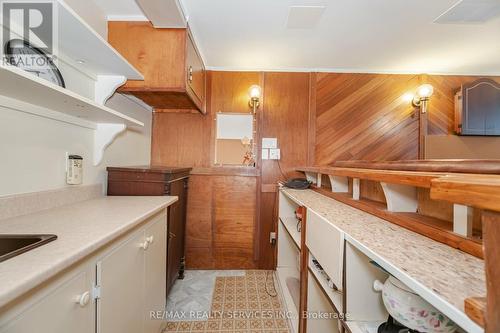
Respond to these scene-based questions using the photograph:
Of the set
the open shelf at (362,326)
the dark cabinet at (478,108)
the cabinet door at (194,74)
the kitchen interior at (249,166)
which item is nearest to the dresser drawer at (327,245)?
the kitchen interior at (249,166)

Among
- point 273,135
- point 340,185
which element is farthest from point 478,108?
point 273,135

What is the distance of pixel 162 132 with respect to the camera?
2.47 m

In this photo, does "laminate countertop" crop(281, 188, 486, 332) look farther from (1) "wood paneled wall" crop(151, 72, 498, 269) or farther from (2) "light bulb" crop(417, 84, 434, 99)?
(2) "light bulb" crop(417, 84, 434, 99)

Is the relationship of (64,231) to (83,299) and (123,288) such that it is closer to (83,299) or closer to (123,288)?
(83,299)

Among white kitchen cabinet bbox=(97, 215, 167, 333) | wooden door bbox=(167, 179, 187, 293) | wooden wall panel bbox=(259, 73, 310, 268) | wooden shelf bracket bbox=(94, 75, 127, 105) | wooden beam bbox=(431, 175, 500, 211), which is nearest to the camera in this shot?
wooden beam bbox=(431, 175, 500, 211)

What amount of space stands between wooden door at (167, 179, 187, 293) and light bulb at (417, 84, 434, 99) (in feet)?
8.74

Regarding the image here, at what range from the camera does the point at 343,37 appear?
1.94 metres

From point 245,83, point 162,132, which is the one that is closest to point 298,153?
point 245,83

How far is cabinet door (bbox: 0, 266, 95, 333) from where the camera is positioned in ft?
1.72

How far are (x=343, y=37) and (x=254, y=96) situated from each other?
94 centimetres

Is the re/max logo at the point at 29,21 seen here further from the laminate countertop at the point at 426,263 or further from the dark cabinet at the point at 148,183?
the laminate countertop at the point at 426,263

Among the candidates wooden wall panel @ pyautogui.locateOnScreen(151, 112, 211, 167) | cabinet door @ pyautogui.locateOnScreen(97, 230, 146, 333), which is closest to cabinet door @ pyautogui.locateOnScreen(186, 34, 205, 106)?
wooden wall panel @ pyautogui.locateOnScreen(151, 112, 211, 167)

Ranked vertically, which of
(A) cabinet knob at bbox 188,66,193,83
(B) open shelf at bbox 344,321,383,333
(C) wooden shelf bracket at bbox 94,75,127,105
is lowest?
(B) open shelf at bbox 344,321,383,333

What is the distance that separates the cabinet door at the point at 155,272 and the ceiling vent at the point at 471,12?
2.40 meters
